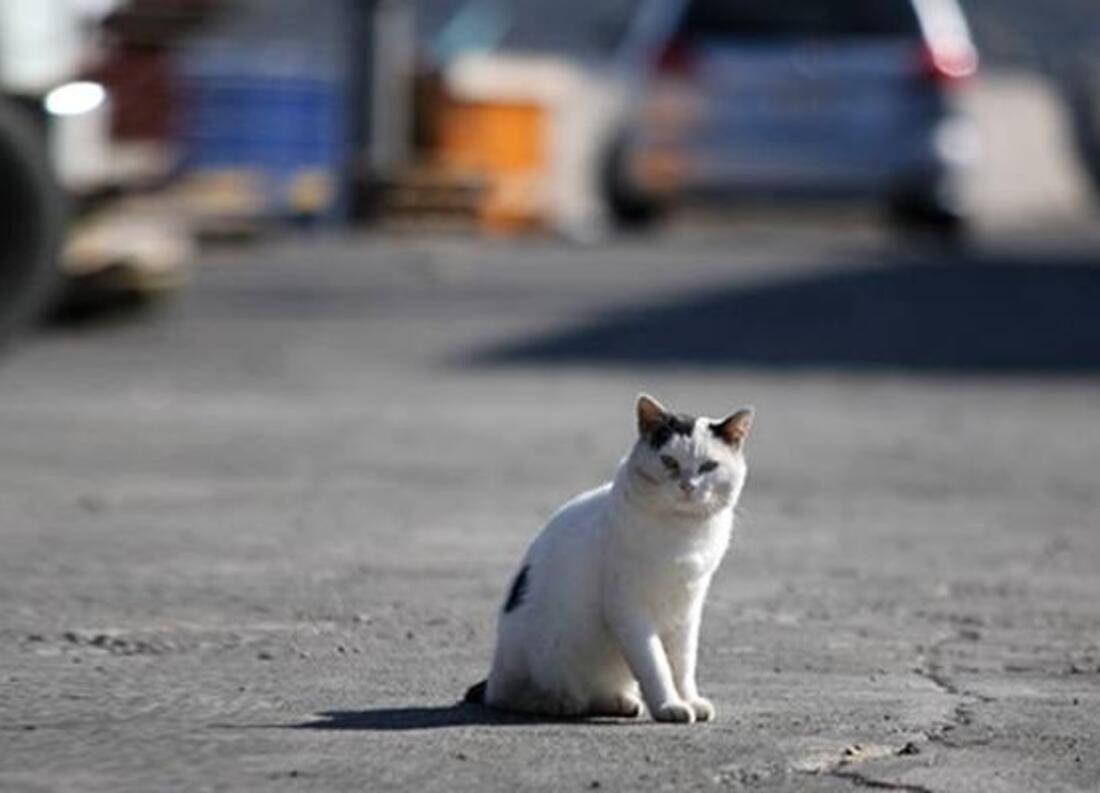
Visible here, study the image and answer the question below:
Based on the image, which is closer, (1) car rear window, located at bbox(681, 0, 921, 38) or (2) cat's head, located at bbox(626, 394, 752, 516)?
(2) cat's head, located at bbox(626, 394, 752, 516)

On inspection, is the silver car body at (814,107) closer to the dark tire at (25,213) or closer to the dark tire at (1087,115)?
the dark tire at (25,213)

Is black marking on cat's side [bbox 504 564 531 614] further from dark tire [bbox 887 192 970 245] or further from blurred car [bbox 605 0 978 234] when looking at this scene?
dark tire [bbox 887 192 970 245]

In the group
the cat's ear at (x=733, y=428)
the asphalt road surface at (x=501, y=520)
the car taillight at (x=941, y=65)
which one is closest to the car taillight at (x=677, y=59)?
the car taillight at (x=941, y=65)

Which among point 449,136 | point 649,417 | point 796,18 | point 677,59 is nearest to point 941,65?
point 796,18

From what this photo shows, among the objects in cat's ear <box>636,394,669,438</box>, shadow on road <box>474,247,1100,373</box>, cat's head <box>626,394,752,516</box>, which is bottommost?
cat's head <box>626,394,752,516</box>

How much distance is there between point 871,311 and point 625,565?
1451cm

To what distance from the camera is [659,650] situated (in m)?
7.60

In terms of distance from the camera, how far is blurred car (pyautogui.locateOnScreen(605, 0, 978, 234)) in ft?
87.8

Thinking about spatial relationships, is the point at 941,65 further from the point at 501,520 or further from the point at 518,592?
the point at 518,592

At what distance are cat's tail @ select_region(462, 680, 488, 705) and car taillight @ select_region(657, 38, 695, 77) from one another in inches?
752

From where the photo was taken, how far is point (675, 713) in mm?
7664

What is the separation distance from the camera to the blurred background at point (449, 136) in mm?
17828

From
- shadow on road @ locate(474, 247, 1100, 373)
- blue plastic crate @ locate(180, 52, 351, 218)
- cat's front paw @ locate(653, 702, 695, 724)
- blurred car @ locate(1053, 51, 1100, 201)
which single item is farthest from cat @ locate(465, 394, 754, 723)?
blurred car @ locate(1053, 51, 1100, 201)

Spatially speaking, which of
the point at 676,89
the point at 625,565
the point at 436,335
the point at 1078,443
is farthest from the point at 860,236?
the point at 625,565
